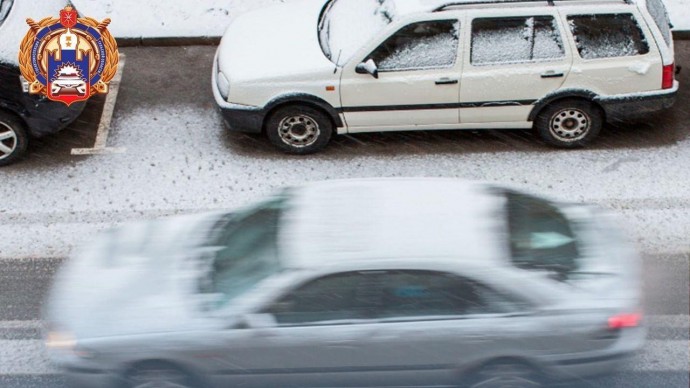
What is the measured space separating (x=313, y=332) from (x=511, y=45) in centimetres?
436

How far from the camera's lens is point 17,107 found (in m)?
9.68

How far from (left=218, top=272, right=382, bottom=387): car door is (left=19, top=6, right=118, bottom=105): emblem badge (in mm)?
4680

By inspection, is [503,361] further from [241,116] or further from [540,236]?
[241,116]

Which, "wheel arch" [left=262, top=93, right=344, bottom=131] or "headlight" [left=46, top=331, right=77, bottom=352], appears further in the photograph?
"wheel arch" [left=262, top=93, right=344, bottom=131]

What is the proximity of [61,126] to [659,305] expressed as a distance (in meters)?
6.17

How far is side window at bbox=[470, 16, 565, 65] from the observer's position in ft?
31.0

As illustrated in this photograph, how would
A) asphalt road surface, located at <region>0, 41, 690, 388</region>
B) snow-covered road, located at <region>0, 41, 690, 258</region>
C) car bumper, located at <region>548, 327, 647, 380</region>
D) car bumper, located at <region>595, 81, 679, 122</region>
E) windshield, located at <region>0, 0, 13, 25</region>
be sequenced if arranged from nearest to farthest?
car bumper, located at <region>548, 327, 647, 380</region>, asphalt road surface, located at <region>0, 41, 690, 388</region>, snow-covered road, located at <region>0, 41, 690, 258</region>, car bumper, located at <region>595, 81, 679, 122</region>, windshield, located at <region>0, 0, 13, 25</region>

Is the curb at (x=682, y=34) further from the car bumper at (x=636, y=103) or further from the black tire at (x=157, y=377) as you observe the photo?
the black tire at (x=157, y=377)

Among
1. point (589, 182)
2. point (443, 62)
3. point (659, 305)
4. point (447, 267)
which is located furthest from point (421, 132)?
point (447, 267)

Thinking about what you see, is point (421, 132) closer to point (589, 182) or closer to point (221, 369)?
point (589, 182)

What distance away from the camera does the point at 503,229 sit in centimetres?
668

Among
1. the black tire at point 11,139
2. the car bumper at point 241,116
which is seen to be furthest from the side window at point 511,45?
the black tire at point 11,139

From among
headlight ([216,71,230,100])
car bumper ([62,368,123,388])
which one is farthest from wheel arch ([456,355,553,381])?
headlight ([216,71,230,100])

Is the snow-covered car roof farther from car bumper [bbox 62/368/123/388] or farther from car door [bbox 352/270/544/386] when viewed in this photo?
car bumper [bbox 62/368/123/388]
